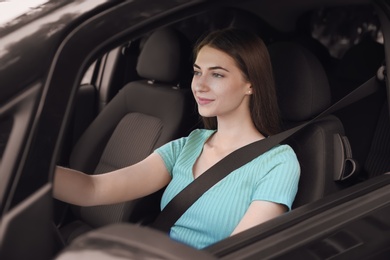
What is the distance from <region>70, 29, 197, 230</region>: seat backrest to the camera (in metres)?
2.87

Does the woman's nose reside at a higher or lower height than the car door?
lower

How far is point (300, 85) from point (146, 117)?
1025 millimetres

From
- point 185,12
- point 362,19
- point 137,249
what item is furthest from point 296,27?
point 137,249

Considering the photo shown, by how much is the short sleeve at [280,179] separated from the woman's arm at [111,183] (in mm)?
430

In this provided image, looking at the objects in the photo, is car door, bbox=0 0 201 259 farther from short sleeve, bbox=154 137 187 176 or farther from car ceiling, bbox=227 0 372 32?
car ceiling, bbox=227 0 372 32

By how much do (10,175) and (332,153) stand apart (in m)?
1.28

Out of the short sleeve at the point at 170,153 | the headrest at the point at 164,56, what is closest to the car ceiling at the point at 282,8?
the headrest at the point at 164,56

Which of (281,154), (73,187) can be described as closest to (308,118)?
(281,154)

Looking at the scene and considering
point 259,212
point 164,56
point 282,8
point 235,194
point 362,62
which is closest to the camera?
point 259,212

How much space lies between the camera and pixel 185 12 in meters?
1.33

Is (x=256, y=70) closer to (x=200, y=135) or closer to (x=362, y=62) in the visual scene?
(x=200, y=135)

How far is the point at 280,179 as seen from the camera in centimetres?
195

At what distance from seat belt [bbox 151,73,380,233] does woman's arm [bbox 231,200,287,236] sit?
195mm

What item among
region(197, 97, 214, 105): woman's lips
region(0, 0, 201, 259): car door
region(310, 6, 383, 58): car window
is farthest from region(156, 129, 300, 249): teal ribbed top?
region(310, 6, 383, 58): car window
